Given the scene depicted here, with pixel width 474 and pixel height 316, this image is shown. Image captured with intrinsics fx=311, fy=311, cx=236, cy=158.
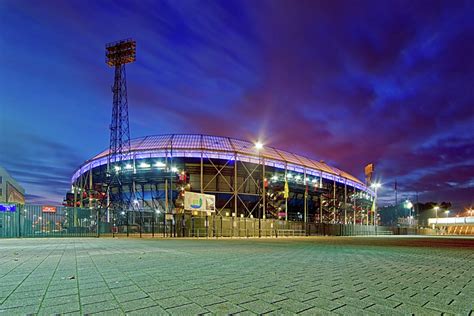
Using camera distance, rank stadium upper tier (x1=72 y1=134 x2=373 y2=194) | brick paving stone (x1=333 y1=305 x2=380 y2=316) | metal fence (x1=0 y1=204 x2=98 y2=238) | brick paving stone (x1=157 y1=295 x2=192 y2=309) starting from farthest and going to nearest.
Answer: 1. stadium upper tier (x1=72 y1=134 x2=373 y2=194)
2. metal fence (x1=0 y1=204 x2=98 y2=238)
3. brick paving stone (x1=157 y1=295 x2=192 y2=309)
4. brick paving stone (x1=333 y1=305 x2=380 y2=316)

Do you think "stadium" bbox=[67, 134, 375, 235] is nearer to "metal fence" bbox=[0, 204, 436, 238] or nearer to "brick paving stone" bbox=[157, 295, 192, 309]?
"metal fence" bbox=[0, 204, 436, 238]

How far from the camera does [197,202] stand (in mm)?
29891

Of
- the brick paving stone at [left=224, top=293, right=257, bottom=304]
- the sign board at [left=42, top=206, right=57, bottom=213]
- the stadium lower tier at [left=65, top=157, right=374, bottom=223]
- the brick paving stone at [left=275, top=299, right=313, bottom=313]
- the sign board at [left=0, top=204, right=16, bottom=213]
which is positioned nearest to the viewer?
the brick paving stone at [left=275, top=299, right=313, bottom=313]

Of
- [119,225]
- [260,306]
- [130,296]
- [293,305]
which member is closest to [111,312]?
[130,296]

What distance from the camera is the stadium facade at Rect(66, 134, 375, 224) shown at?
52.5 m

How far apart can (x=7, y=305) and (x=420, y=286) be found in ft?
19.0

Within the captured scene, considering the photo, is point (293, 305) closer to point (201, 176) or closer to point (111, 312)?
point (111, 312)

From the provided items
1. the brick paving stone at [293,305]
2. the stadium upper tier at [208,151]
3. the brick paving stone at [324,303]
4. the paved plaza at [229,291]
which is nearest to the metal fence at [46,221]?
the paved plaza at [229,291]

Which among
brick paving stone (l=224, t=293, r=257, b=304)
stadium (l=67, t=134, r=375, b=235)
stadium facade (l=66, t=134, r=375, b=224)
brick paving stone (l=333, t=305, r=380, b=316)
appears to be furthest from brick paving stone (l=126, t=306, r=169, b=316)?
stadium (l=67, t=134, r=375, b=235)

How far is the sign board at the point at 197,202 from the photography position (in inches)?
1129

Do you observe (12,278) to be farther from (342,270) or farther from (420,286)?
(420,286)

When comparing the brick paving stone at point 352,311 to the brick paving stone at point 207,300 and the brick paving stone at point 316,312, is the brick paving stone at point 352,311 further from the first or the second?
the brick paving stone at point 207,300

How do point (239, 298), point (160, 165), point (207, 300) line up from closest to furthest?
point (207, 300), point (239, 298), point (160, 165)

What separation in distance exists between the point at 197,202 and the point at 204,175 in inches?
969
